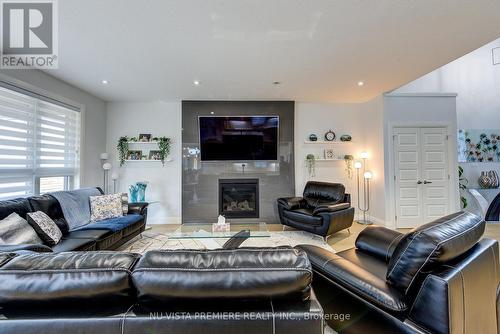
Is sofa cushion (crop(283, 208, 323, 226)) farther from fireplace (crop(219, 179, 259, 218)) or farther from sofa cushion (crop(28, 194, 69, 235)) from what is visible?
sofa cushion (crop(28, 194, 69, 235))

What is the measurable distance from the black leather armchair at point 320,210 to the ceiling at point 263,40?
203 cm

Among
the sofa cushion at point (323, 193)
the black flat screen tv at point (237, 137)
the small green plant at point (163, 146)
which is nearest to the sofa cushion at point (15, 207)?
the small green plant at point (163, 146)

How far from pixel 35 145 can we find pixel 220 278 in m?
4.13

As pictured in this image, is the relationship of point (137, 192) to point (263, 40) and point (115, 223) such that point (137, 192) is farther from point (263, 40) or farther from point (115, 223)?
point (263, 40)

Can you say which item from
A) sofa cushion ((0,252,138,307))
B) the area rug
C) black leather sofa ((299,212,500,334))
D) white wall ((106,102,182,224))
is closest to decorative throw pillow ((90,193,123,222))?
the area rug

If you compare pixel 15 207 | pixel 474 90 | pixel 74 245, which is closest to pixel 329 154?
pixel 474 90

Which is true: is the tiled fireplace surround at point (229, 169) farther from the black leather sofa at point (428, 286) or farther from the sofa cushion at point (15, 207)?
the black leather sofa at point (428, 286)

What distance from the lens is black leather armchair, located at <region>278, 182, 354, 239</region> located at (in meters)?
3.79

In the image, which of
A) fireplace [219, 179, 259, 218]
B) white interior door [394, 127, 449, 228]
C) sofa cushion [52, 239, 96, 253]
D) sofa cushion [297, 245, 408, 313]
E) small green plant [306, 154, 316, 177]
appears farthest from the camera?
small green plant [306, 154, 316, 177]

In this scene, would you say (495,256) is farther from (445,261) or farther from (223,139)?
(223,139)

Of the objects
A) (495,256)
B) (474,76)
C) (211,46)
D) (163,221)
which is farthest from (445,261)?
(474,76)

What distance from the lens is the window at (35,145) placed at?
9.89 feet

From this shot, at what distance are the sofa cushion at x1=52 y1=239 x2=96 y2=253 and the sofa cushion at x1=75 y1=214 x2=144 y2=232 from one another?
0.37m

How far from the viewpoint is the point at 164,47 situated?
2.76 metres
